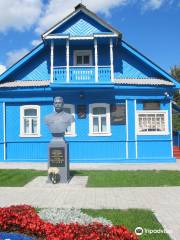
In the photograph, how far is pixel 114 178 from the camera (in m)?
12.0

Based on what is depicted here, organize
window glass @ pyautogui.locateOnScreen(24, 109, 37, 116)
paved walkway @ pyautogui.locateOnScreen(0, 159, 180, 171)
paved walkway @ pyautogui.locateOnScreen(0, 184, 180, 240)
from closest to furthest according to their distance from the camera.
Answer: paved walkway @ pyautogui.locateOnScreen(0, 184, 180, 240)
paved walkway @ pyautogui.locateOnScreen(0, 159, 180, 171)
window glass @ pyautogui.locateOnScreen(24, 109, 37, 116)

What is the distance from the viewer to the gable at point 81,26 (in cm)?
1814

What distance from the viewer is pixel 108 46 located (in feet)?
61.0

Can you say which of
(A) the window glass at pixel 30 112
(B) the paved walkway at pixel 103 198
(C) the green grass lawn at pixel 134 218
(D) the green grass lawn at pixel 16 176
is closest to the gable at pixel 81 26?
(A) the window glass at pixel 30 112

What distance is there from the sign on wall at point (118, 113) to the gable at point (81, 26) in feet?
12.2

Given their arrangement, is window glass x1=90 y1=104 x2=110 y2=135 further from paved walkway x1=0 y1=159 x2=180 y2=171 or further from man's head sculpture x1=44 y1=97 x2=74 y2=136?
man's head sculpture x1=44 y1=97 x2=74 y2=136

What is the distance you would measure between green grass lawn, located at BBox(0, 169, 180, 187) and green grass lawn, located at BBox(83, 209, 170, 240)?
321 cm

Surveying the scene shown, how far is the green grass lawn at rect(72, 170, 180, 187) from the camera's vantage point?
11047mm

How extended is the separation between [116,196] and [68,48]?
9.55 meters

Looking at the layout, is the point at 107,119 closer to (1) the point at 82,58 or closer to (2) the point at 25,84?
(1) the point at 82,58

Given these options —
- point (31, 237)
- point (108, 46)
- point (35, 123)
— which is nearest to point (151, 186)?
point (31, 237)

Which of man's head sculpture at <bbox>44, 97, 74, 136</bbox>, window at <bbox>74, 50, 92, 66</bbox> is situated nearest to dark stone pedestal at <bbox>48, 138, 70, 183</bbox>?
man's head sculpture at <bbox>44, 97, 74, 136</bbox>

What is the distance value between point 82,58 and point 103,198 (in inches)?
428

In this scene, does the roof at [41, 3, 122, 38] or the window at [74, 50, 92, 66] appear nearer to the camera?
the roof at [41, 3, 122, 38]
